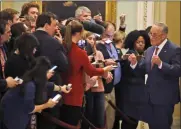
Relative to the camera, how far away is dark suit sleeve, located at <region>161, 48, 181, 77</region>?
558 centimetres

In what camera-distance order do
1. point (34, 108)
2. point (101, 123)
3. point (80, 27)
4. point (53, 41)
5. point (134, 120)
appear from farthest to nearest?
point (134, 120)
point (101, 123)
point (80, 27)
point (53, 41)
point (34, 108)

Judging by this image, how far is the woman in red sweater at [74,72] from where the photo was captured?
518 cm

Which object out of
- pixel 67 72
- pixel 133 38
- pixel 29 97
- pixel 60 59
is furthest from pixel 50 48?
pixel 133 38

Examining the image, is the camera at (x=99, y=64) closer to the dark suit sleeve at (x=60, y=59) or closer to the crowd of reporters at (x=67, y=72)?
the crowd of reporters at (x=67, y=72)

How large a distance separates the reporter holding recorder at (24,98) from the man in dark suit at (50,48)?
505 mm

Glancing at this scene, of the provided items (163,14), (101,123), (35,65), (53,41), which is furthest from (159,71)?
(163,14)

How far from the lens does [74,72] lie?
519 cm

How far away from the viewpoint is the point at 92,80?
5.57m

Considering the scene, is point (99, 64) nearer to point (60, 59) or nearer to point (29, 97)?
point (60, 59)

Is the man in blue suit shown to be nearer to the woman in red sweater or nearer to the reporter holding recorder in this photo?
the woman in red sweater

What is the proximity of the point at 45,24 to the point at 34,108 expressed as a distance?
999 millimetres

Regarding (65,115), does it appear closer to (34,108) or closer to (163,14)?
(34,108)

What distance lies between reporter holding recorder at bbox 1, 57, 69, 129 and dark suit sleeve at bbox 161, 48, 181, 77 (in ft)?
5.49

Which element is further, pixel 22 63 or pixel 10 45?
pixel 10 45
